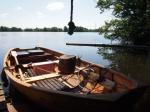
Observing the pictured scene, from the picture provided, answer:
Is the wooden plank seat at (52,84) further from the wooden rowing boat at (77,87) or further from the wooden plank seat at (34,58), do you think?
the wooden plank seat at (34,58)

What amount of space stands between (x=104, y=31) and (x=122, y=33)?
2584 mm

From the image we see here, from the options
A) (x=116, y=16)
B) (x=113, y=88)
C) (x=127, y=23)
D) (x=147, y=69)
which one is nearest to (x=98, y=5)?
(x=116, y=16)

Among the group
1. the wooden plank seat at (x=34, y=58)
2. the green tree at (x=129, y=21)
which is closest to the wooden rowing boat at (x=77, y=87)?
the wooden plank seat at (x=34, y=58)

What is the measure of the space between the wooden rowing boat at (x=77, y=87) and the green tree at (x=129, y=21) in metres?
14.7

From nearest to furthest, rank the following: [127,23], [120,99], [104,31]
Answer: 1. [120,99]
2. [127,23]
3. [104,31]

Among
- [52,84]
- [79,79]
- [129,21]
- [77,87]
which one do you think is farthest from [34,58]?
[129,21]

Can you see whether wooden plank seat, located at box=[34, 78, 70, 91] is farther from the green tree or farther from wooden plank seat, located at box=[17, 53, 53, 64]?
the green tree

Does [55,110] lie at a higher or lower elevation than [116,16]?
lower

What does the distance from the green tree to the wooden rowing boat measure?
1468cm

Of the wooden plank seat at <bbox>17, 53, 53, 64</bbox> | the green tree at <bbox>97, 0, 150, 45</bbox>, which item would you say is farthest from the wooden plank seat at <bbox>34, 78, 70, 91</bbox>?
the green tree at <bbox>97, 0, 150, 45</bbox>

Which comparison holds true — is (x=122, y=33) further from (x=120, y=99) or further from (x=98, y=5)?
(x=120, y=99)

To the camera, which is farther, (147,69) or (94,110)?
(147,69)

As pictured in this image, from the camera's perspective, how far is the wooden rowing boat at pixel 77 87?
22.7 ft

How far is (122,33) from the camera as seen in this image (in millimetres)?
26094
